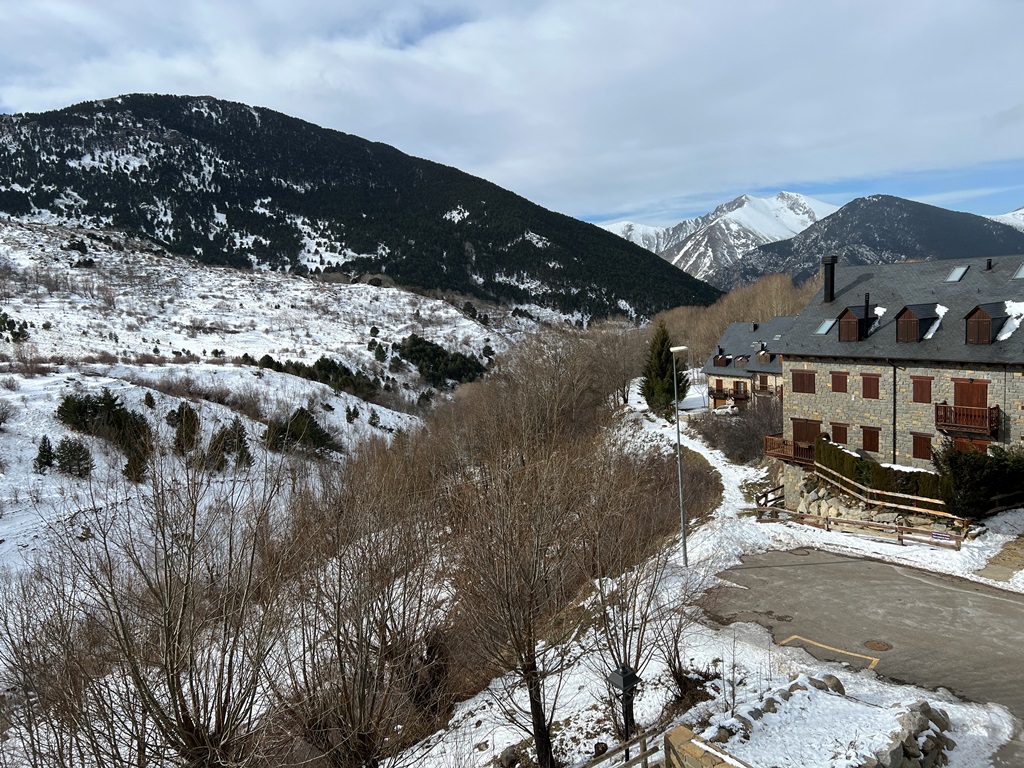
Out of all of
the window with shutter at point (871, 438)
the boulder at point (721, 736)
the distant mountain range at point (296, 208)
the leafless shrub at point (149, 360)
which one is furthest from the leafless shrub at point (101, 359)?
the distant mountain range at point (296, 208)

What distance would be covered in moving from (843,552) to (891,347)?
32.7ft

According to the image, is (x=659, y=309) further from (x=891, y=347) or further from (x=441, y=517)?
(x=441, y=517)

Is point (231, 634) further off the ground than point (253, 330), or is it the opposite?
point (253, 330)

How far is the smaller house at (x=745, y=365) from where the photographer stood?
49438mm

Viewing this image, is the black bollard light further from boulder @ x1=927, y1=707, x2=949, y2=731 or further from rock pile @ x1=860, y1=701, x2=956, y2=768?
boulder @ x1=927, y1=707, x2=949, y2=731

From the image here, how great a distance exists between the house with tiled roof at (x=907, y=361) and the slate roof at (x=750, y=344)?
20.0 meters

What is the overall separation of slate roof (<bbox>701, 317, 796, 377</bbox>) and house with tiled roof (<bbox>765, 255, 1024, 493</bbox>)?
65.5 ft

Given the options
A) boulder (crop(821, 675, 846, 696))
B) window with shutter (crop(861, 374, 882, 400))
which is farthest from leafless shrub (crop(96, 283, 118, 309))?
boulder (crop(821, 675, 846, 696))

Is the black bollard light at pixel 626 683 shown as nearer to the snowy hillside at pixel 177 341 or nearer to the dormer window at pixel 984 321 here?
the snowy hillside at pixel 177 341

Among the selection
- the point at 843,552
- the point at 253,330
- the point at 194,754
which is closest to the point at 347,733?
the point at 194,754

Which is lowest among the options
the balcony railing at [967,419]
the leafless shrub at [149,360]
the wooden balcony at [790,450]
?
the wooden balcony at [790,450]

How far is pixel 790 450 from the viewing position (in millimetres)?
28734

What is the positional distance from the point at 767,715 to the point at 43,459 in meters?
31.1

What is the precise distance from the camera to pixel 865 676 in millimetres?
12883
